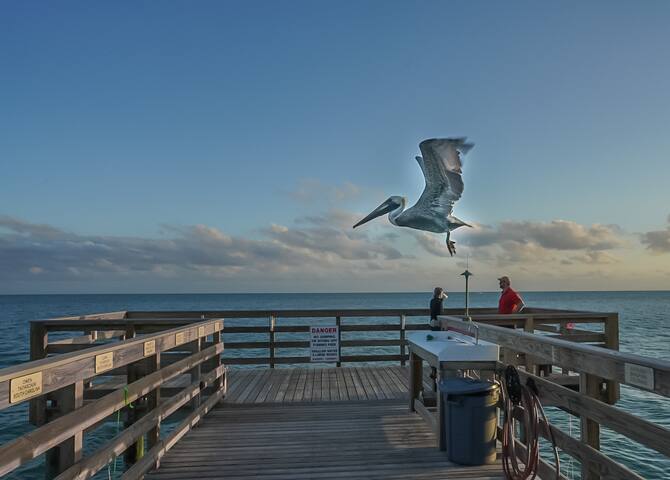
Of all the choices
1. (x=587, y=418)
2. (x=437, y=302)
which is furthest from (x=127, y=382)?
(x=437, y=302)

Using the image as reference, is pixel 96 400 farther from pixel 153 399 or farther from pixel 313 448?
pixel 313 448

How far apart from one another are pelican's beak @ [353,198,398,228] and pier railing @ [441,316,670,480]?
3980mm

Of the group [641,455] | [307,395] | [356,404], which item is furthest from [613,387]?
[307,395]

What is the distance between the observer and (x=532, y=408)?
3916mm

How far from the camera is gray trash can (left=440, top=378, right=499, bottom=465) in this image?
4496 mm

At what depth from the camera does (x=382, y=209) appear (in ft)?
28.0

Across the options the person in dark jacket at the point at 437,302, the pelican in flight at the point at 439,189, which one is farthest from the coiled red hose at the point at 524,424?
the person in dark jacket at the point at 437,302

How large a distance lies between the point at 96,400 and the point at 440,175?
18.1ft

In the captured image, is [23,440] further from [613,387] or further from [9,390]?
[613,387]

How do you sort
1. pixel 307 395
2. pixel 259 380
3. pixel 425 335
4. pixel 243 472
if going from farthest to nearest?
pixel 259 380 → pixel 307 395 → pixel 425 335 → pixel 243 472

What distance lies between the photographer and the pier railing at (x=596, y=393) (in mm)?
2762

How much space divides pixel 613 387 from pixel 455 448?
5046 millimetres

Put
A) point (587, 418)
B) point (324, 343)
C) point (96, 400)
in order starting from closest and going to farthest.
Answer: point (587, 418), point (96, 400), point (324, 343)

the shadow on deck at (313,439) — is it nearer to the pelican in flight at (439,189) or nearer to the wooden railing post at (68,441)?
the wooden railing post at (68,441)
